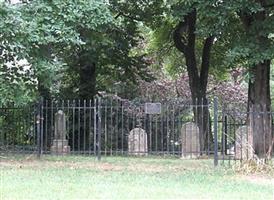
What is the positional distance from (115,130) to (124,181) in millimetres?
12674

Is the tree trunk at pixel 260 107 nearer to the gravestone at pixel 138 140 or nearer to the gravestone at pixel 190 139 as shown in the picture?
the gravestone at pixel 190 139

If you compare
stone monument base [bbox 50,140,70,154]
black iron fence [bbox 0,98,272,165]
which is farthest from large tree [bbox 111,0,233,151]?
stone monument base [bbox 50,140,70,154]

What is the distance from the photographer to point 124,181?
39.7ft

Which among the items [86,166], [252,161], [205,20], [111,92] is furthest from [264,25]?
[111,92]

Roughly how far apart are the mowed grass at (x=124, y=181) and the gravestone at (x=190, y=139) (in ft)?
8.08

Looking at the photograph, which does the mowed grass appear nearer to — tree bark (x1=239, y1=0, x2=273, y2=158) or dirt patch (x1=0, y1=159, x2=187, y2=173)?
dirt patch (x1=0, y1=159, x2=187, y2=173)

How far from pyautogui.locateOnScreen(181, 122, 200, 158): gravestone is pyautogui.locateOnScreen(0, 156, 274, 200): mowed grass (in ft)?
8.08

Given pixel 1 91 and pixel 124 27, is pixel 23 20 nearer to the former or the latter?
pixel 1 91

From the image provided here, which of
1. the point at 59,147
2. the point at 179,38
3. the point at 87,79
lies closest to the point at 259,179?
the point at 59,147

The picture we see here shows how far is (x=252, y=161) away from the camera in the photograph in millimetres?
14172

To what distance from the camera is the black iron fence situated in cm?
1761

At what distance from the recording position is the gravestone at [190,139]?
19391 millimetres

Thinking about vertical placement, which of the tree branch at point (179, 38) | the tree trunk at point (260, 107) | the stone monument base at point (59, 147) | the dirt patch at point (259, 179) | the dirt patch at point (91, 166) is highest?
the tree branch at point (179, 38)

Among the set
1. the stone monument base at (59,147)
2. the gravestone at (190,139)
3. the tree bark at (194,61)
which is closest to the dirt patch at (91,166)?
the gravestone at (190,139)
